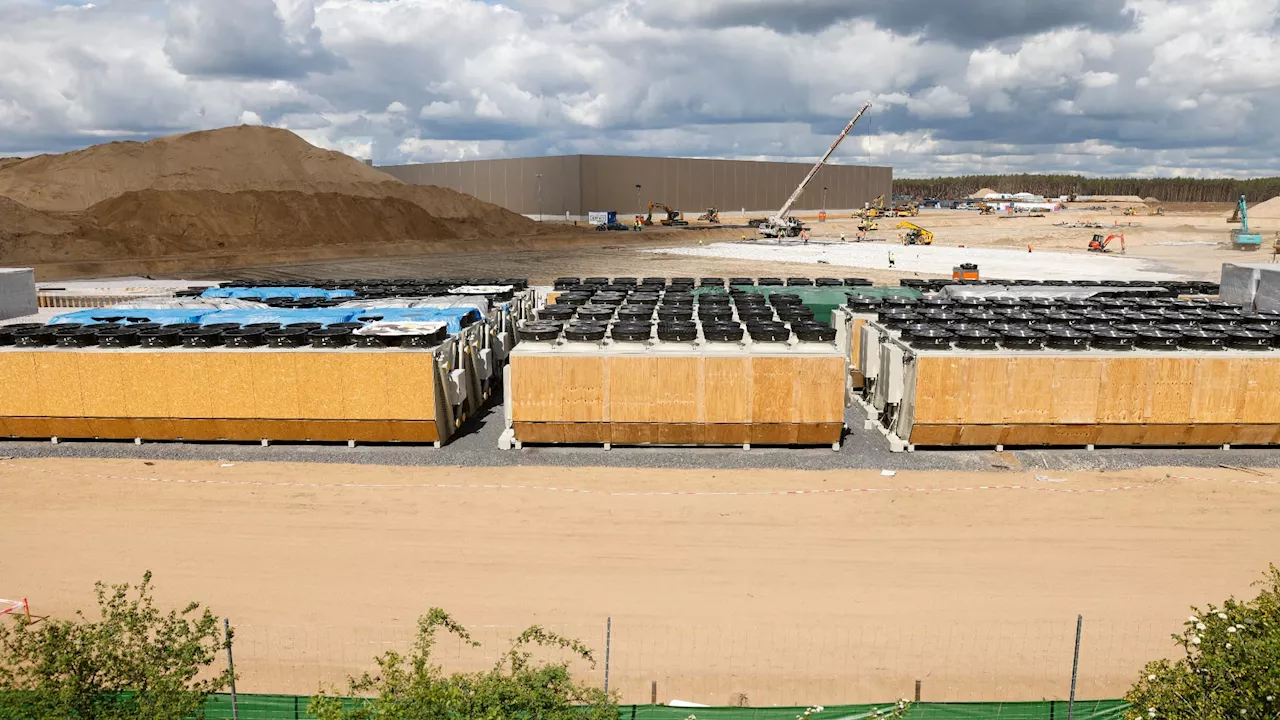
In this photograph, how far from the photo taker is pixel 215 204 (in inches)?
3014

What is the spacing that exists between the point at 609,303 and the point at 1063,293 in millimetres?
16811

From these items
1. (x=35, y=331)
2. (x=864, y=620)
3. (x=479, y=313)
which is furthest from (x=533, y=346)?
Answer: (x=35, y=331)

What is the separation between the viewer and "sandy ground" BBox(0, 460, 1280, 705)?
11555 millimetres

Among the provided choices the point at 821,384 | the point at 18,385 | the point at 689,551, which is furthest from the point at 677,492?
the point at 18,385

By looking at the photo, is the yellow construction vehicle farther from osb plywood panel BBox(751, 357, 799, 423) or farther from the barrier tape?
the barrier tape

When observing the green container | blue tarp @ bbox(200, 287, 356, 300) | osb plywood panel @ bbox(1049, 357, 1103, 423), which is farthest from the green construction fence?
blue tarp @ bbox(200, 287, 356, 300)

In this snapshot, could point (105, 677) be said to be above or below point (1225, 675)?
below

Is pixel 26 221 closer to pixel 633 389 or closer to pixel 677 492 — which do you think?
pixel 633 389

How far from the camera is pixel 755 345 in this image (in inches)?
798

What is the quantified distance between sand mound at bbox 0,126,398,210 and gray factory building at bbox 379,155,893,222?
28145mm

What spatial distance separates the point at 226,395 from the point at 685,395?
10.7 metres

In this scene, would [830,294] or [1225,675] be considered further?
[830,294]

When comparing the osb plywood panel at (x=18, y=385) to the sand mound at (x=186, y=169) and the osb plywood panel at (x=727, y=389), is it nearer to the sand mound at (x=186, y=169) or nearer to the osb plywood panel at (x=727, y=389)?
the osb plywood panel at (x=727, y=389)

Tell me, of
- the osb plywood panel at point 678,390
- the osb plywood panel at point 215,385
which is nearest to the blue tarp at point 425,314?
the osb plywood panel at point 215,385
